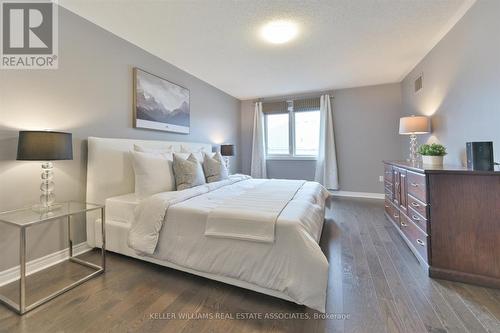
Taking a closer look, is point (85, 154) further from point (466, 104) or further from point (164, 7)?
point (466, 104)

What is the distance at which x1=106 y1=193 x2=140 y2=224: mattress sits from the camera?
209cm

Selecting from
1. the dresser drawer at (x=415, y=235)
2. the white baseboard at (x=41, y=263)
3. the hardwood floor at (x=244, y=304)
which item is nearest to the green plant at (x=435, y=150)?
the dresser drawer at (x=415, y=235)

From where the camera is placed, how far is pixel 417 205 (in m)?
→ 2.05

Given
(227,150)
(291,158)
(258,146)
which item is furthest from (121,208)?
(291,158)

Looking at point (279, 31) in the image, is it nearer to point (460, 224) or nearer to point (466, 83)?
point (466, 83)

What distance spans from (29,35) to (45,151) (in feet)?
3.91

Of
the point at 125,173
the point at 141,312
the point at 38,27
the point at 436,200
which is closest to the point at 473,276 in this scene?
the point at 436,200

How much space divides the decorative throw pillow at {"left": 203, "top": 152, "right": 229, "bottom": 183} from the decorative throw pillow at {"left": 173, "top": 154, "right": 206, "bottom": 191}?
0.33m

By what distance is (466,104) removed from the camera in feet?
7.29

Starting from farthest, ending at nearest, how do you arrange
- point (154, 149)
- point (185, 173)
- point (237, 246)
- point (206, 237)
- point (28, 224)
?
point (154, 149)
point (185, 173)
point (206, 237)
point (237, 246)
point (28, 224)

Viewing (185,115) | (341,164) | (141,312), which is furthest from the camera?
(341,164)

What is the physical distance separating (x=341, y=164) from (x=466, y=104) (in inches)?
107

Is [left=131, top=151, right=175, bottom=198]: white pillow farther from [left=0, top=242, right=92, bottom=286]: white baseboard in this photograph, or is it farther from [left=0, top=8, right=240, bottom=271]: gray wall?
[left=0, top=242, right=92, bottom=286]: white baseboard

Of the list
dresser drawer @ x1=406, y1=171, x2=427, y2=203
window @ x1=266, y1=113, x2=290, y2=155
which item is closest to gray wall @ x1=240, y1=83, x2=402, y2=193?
window @ x1=266, y1=113, x2=290, y2=155
